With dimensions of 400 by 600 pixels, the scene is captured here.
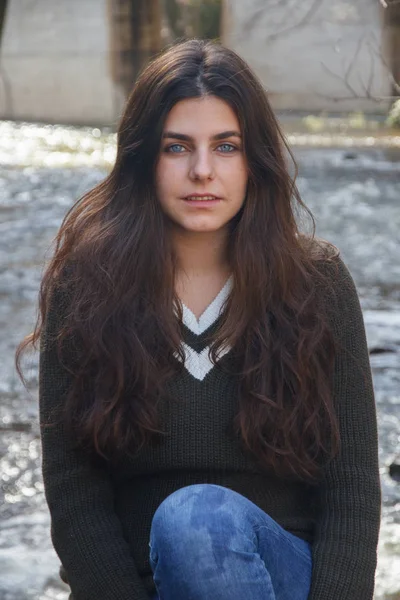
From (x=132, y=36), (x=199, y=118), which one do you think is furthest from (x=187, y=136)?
(x=132, y=36)

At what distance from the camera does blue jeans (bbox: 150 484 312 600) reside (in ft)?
6.87

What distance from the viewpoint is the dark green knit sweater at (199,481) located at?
2289 mm

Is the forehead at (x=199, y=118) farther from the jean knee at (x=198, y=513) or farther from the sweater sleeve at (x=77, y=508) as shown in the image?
the jean knee at (x=198, y=513)

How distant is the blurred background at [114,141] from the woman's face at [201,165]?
399 millimetres

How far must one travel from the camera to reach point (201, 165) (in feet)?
7.70

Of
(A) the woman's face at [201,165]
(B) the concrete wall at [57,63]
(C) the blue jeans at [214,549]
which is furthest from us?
(B) the concrete wall at [57,63]

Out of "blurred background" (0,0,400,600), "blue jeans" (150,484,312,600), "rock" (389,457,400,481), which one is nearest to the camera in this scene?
"blue jeans" (150,484,312,600)

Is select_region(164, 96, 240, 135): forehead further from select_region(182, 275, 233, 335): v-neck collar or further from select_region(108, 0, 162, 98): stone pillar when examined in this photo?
select_region(108, 0, 162, 98): stone pillar

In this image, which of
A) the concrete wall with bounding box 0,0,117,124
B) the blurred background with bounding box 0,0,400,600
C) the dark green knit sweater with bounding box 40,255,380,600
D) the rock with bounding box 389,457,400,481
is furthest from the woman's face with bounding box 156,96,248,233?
the concrete wall with bounding box 0,0,117,124

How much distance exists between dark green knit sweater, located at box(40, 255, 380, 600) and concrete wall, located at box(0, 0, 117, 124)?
53.6 feet

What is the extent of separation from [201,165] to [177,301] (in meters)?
0.28

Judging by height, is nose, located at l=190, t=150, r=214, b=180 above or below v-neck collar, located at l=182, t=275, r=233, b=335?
above

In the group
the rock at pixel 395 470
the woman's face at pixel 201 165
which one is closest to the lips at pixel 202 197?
the woman's face at pixel 201 165

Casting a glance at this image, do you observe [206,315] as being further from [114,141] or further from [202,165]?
[114,141]
